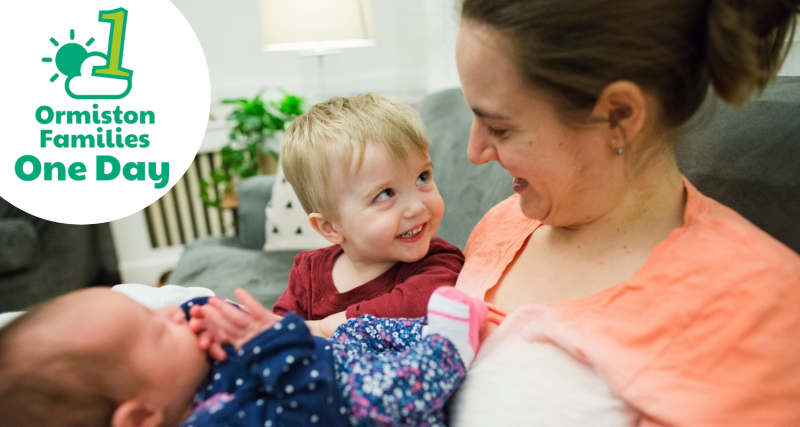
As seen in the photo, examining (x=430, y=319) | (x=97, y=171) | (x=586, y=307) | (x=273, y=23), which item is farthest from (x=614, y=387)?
(x=273, y=23)

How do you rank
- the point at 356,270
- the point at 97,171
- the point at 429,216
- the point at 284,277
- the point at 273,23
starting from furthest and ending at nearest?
the point at 273,23 → the point at 97,171 → the point at 284,277 → the point at 356,270 → the point at 429,216

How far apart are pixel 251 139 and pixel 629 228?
9.57 ft

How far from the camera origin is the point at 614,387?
2.52ft

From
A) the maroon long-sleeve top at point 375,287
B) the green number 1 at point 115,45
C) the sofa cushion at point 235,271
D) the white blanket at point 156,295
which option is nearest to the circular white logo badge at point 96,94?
the green number 1 at point 115,45

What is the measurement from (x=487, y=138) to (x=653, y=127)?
26 centimetres

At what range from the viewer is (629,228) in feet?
3.15

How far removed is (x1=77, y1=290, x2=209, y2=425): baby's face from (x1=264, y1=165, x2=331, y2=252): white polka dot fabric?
162 centimetres

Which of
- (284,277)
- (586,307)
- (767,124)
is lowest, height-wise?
(284,277)

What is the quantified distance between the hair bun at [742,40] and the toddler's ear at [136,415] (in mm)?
951

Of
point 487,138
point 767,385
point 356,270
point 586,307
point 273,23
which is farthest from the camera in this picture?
point 273,23

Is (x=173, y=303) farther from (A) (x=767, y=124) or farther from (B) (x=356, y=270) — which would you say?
(A) (x=767, y=124)

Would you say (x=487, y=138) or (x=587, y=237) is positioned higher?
(x=487, y=138)

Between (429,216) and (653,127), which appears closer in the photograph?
(653,127)

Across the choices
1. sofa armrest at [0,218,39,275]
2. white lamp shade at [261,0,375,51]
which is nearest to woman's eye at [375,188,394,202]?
white lamp shade at [261,0,375,51]
